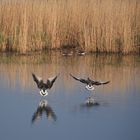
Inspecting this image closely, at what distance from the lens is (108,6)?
34.8ft

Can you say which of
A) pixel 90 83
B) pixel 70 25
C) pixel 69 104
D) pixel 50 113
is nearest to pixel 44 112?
pixel 50 113

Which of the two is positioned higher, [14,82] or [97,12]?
[97,12]

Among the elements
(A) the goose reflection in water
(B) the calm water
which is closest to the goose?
(B) the calm water

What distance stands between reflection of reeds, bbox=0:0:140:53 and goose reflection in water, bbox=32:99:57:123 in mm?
4025

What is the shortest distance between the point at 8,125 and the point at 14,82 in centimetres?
192

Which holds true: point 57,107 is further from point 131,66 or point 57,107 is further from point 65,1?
point 65,1

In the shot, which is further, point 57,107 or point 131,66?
point 131,66

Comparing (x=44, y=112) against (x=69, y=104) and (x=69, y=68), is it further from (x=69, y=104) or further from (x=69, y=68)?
(x=69, y=68)

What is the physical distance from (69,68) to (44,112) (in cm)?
258

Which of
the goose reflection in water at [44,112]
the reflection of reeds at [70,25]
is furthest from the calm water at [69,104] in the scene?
the reflection of reeds at [70,25]

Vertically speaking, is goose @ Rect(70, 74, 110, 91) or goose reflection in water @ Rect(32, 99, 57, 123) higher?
goose @ Rect(70, 74, 110, 91)

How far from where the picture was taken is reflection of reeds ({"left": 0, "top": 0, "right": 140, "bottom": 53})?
1043 cm

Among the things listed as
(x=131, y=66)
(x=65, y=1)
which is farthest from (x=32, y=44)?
(x=131, y=66)

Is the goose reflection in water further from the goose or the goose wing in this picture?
the goose
